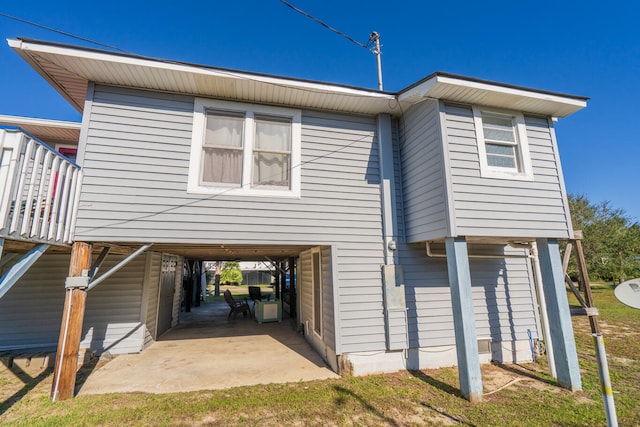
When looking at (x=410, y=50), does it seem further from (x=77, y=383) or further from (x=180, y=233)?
(x=77, y=383)

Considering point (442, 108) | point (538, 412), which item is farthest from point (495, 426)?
point (442, 108)

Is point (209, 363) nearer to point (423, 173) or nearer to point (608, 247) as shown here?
point (423, 173)

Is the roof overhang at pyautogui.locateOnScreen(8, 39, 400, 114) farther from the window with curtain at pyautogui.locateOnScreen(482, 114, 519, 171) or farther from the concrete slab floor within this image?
the concrete slab floor

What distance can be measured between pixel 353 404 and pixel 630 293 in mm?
3407

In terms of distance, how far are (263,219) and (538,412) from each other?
4.67 metres

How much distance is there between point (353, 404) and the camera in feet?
12.5

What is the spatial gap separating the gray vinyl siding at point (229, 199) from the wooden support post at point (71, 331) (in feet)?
1.55

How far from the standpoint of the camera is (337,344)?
15.7ft

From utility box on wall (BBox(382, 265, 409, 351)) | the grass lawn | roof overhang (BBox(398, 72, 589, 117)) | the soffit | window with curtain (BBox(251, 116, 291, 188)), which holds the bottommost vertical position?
the grass lawn

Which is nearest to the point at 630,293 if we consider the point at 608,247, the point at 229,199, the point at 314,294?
the point at 314,294

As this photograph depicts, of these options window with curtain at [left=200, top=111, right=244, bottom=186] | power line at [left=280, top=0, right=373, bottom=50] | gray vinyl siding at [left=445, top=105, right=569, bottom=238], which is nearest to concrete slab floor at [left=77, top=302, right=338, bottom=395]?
window with curtain at [left=200, top=111, right=244, bottom=186]

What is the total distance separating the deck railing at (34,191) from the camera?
288 cm

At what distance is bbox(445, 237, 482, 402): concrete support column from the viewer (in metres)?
3.97

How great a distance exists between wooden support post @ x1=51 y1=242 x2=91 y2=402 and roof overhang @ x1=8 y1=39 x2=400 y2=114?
107 inches
